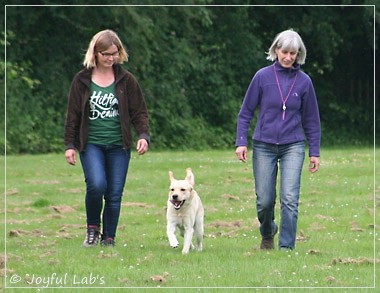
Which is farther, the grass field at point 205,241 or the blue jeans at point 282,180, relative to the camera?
the blue jeans at point 282,180

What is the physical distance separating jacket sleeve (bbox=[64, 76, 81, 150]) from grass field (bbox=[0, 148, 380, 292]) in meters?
1.11

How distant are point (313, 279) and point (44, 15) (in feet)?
87.2

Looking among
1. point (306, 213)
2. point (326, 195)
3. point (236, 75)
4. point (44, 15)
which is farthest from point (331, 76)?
point (306, 213)

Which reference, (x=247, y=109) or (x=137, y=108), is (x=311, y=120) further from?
(x=137, y=108)

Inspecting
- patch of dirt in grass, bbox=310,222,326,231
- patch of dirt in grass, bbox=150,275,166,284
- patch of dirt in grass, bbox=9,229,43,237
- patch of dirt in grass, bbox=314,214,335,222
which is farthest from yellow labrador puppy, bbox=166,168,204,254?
patch of dirt in grass, bbox=314,214,335,222

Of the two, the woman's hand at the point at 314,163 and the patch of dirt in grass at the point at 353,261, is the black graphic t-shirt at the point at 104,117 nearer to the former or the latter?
the woman's hand at the point at 314,163

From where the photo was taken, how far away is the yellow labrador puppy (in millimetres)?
11008

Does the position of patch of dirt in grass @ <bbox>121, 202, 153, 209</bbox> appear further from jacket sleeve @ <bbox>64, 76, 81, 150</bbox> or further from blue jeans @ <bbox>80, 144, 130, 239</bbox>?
jacket sleeve @ <bbox>64, 76, 81, 150</bbox>

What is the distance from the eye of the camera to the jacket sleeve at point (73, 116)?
11.0m

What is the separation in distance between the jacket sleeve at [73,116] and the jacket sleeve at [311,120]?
2226mm

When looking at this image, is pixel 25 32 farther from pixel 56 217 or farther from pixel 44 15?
pixel 56 217

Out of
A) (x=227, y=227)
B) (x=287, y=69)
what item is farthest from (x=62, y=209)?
(x=287, y=69)

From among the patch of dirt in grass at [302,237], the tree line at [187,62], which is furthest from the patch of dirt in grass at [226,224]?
the tree line at [187,62]

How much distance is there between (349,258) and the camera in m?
10.5
